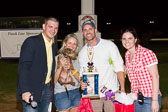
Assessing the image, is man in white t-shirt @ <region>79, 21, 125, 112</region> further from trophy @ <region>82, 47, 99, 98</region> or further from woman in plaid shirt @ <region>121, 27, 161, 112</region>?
woman in plaid shirt @ <region>121, 27, 161, 112</region>

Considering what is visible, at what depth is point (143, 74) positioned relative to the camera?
2.88 metres

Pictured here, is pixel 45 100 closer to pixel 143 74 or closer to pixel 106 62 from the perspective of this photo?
pixel 106 62

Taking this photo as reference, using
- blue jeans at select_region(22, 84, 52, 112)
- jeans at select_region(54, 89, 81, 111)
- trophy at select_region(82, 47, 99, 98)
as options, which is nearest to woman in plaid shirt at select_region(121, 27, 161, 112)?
trophy at select_region(82, 47, 99, 98)

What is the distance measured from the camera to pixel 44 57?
9.91 ft

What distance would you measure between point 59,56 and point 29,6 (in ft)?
188

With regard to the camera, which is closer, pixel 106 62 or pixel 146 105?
pixel 146 105

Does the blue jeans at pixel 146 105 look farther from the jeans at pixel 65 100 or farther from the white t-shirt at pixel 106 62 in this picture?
the jeans at pixel 65 100

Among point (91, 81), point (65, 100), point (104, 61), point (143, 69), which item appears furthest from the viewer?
point (65, 100)

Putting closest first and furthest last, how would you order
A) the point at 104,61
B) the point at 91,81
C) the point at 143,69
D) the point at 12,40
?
1. the point at 143,69
2. the point at 91,81
3. the point at 104,61
4. the point at 12,40

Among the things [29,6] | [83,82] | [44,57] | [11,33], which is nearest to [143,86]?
[83,82]

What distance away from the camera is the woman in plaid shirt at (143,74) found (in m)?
2.82

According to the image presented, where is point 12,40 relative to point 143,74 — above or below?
above

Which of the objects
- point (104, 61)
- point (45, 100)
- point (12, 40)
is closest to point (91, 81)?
point (104, 61)

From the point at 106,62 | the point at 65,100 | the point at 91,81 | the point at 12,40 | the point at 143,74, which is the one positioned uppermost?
the point at 12,40
